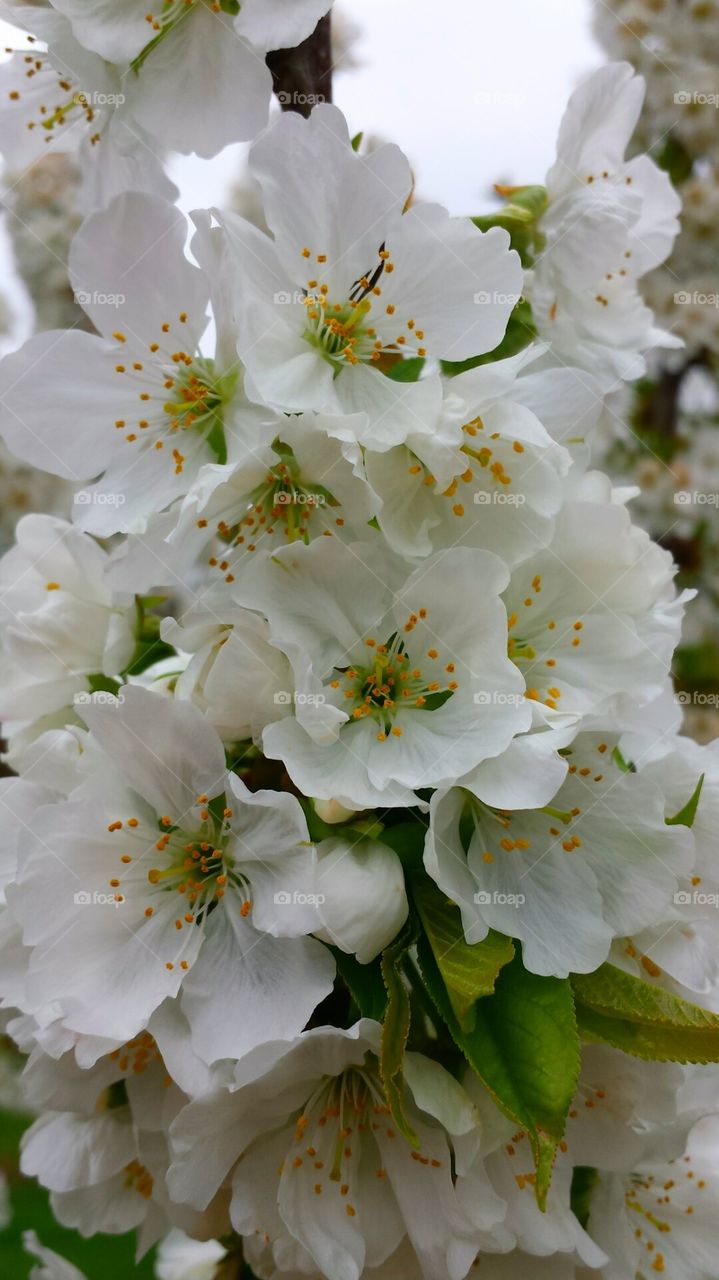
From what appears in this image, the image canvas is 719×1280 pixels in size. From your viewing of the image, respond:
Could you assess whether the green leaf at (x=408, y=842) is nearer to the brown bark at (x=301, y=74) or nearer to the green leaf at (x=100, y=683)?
the green leaf at (x=100, y=683)

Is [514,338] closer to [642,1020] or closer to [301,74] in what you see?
[301,74]

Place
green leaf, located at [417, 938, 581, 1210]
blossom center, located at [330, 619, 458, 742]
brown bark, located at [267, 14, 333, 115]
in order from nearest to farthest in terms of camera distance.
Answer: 1. green leaf, located at [417, 938, 581, 1210]
2. blossom center, located at [330, 619, 458, 742]
3. brown bark, located at [267, 14, 333, 115]

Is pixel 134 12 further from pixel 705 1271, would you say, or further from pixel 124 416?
pixel 705 1271

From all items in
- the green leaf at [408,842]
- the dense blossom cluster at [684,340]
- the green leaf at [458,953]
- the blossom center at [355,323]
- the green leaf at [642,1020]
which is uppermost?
the blossom center at [355,323]

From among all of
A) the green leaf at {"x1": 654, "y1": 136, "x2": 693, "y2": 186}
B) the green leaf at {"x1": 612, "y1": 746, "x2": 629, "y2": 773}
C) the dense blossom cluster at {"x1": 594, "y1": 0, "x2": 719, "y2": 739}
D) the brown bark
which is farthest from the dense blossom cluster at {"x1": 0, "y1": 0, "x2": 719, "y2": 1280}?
the green leaf at {"x1": 654, "y1": 136, "x2": 693, "y2": 186}

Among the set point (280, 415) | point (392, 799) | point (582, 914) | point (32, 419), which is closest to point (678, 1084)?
point (582, 914)

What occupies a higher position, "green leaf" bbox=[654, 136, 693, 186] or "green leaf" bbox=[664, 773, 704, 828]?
"green leaf" bbox=[664, 773, 704, 828]

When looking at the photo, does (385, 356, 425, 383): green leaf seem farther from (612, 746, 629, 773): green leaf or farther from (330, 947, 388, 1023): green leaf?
(330, 947, 388, 1023): green leaf

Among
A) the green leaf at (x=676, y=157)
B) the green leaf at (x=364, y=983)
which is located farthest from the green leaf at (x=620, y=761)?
the green leaf at (x=676, y=157)
